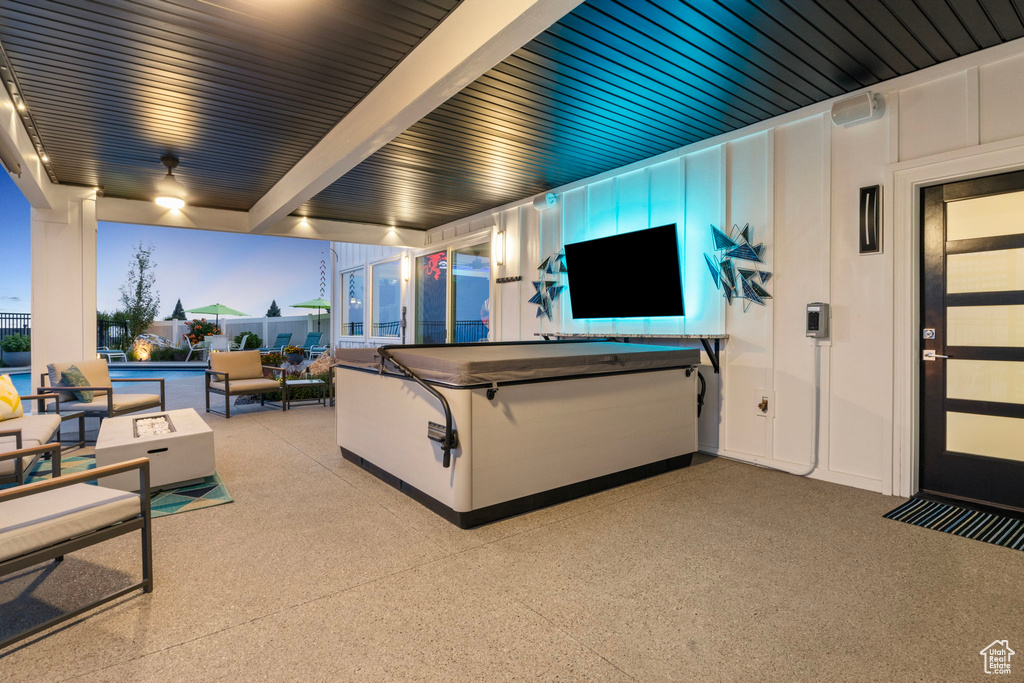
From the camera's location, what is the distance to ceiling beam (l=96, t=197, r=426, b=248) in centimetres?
665

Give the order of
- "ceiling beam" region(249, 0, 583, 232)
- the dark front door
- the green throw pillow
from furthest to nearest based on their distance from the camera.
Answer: the green throw pillow
the dark front door
"ceiling beam" region(249, 0, 583, 232)

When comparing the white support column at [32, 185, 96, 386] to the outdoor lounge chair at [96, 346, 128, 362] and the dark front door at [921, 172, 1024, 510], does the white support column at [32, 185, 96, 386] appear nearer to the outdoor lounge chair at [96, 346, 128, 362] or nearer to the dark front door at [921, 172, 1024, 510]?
the dark front door at [921, 172, 1024, 510]

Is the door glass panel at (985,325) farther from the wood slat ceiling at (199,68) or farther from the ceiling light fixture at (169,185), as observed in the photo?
the ceiling light fixture at (169,185)

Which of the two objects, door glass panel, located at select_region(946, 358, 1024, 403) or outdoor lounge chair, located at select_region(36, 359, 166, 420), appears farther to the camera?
outdoor lounge chair, located at select_region(36, 359, 166, 420)

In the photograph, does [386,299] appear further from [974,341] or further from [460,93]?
[974,341]

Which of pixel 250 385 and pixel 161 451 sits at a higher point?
pixel 250 385

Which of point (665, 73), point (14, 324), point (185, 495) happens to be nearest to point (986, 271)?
point (665, 73)

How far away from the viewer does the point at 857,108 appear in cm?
363

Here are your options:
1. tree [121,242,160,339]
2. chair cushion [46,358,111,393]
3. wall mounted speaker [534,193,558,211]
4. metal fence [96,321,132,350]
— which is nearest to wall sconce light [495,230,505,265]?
wall mounted speaker [534,193,558,211]

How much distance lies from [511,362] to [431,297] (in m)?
6.25

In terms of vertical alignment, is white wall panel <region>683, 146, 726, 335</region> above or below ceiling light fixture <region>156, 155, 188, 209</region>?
below

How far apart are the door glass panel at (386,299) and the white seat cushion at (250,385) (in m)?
3.74

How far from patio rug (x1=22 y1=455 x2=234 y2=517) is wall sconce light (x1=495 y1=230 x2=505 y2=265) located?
4.45 metres

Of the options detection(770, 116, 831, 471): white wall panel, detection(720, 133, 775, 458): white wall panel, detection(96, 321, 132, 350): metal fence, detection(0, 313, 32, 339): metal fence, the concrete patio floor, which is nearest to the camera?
the concrete patio floor
